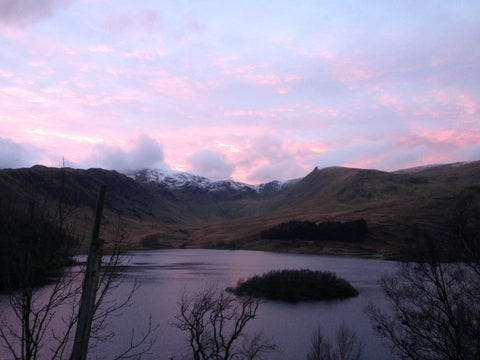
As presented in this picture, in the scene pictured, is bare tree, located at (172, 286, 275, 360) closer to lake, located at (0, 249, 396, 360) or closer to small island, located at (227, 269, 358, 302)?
lake, located at (0, 249, 396, 360)

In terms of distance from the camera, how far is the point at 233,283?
301 feet

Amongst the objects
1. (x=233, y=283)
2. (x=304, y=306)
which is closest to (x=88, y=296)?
(x=304, y=306)

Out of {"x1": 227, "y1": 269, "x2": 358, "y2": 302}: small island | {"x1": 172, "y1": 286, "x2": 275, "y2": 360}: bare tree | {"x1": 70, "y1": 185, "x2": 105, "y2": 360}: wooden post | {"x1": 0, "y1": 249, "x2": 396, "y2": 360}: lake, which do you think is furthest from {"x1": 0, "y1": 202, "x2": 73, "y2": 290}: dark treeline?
{"x1": 227, "y1": 269, "x2": 358, "y2": 302}: small island

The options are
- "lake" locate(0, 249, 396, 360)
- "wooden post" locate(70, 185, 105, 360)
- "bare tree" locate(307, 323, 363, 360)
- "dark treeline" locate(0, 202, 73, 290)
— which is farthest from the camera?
"lake" locate(0, 249, 396, 360)

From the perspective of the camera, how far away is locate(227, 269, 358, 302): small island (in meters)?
80.3

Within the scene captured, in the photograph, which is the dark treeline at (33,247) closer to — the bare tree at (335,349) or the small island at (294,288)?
the bare tree at (335,349)

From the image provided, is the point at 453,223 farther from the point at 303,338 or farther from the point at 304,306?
the point at 304,306

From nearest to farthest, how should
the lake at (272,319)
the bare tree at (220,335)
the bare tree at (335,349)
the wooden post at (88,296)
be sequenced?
the wooden post at (88,296)
the bare tree at (220,335)
the bare tree at (335,349)
the lake at (272,319)

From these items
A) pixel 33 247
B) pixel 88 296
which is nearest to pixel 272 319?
pixel 33 247

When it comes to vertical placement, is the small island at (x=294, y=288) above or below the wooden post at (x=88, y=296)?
below

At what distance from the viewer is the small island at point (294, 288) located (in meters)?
80.3

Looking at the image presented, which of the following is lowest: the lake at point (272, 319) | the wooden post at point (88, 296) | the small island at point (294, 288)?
the lake at point (272, 319)

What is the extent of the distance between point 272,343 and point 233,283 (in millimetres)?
46238

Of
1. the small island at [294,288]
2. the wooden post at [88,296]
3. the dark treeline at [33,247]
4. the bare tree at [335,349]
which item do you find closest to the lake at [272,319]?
the bare tree at [335,349]
